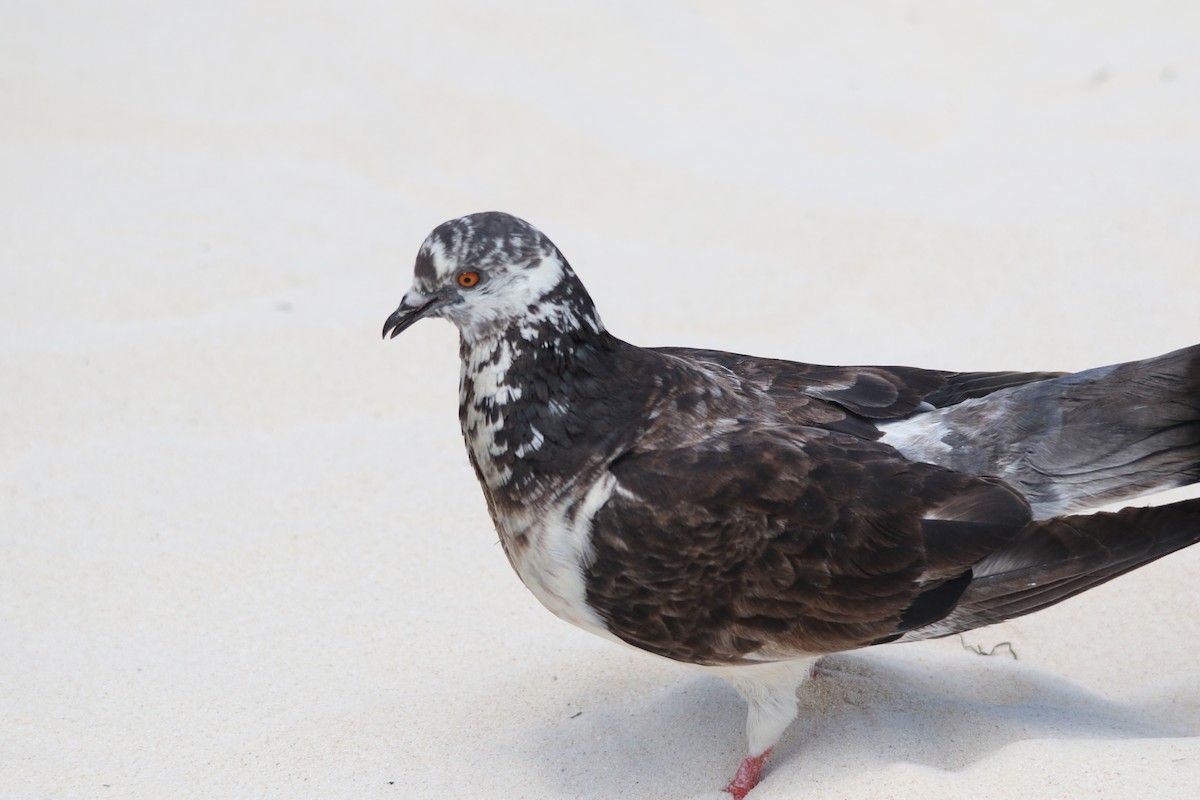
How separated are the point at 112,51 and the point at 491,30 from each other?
8.99 ft

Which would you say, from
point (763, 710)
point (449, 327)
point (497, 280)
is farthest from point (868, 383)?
point (449, 327)

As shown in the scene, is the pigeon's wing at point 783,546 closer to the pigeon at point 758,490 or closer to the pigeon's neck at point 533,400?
the pigeon at point 758,490

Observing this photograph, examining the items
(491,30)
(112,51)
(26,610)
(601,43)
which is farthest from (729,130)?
(26,610)

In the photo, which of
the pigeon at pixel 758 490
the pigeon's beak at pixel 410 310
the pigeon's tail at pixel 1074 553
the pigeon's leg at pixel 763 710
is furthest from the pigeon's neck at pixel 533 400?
the pigeon's tail at pixel 1074 553

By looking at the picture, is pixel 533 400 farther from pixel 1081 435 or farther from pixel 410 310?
pixel 1081 435

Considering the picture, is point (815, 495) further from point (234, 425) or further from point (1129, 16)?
point (1129, 16)

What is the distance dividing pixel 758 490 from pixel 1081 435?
3.63 ft

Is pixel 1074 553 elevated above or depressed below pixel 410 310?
below

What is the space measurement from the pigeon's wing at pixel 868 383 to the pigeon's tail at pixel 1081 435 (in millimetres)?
90

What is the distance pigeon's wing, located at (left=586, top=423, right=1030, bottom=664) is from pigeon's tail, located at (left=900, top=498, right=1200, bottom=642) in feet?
0.17

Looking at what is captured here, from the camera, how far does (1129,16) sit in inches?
391

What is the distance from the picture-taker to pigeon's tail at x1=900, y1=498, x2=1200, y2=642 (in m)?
3.91

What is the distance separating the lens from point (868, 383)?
4.50 meters

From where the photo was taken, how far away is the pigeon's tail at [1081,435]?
4105 mm
